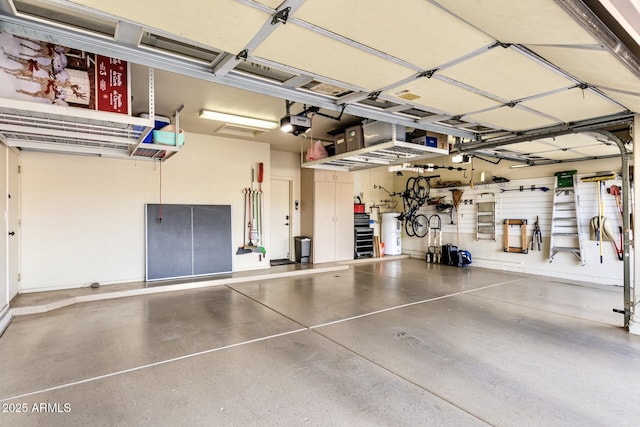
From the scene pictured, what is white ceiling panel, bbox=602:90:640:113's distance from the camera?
113 inches

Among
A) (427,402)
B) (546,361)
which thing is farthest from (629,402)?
(427,402)

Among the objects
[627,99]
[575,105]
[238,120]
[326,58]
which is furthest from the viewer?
[238,120]

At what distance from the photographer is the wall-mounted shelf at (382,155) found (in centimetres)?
500

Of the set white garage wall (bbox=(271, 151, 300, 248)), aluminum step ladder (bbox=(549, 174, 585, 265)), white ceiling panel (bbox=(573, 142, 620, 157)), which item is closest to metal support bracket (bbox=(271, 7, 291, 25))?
white ceiling panel (bbox=(573, 142, 620, 157))

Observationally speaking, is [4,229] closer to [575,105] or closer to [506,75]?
[506,75]

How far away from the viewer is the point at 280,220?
8.12m

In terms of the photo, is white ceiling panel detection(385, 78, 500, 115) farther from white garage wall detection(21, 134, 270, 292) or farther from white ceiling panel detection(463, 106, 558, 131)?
white garage wall detection(21, 134, 270, 292)

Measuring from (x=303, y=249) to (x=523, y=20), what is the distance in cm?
640

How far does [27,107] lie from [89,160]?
9.49 feet

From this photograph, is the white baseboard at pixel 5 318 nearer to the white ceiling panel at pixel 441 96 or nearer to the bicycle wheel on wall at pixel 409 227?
the white ceiling panel at pixel 441 96

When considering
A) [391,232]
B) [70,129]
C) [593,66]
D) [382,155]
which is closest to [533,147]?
[382,155]

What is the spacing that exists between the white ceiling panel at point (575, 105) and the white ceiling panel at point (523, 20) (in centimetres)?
131

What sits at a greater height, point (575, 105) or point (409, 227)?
point (575, 105)

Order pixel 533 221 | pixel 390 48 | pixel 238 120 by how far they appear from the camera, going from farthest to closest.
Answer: pixel 533 221 < pixel 238 120 < pixel 390 48
